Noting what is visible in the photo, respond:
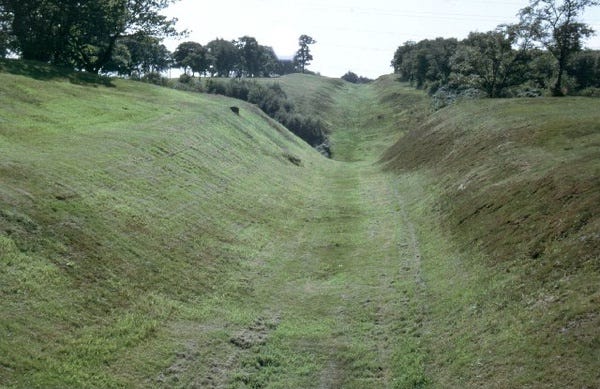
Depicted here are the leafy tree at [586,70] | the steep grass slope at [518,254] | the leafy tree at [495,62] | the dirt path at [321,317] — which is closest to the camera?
the steep grass slope at [518,254]

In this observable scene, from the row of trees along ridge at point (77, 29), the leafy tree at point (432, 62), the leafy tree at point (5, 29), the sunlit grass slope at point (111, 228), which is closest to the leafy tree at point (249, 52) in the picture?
the leafy tree at point (432, 62)

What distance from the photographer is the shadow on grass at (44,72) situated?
48562 millimetres

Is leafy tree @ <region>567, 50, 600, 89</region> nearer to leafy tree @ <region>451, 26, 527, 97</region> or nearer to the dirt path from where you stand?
leafy tree @ <region>451, 26, 527, 97</region>

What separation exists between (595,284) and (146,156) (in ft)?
84.1

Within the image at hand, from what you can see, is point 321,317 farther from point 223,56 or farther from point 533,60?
point 223,56

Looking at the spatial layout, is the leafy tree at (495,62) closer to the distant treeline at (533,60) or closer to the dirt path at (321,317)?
the distant treeline at (533,60)

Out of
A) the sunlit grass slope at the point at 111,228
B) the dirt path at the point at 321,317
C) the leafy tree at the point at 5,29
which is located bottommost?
the dirt path at the point at 321,317

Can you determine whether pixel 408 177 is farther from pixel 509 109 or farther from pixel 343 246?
pixel 343 246

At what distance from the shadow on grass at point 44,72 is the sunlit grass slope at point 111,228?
323 centimetres

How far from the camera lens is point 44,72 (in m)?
52.2

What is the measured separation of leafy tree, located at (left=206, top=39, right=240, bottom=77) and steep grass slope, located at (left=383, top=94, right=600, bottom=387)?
145 meters

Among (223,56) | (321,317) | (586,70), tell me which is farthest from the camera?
(223,56)

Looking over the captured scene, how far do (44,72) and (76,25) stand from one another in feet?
55.6

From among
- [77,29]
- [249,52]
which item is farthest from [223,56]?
[77,29]
